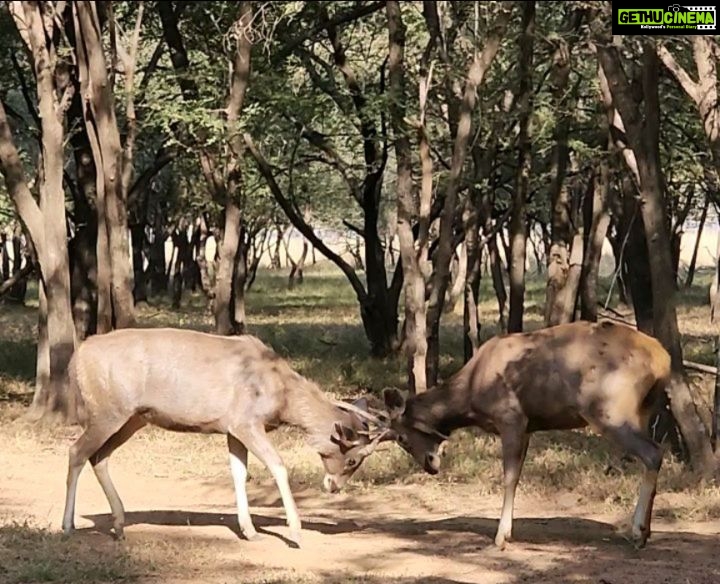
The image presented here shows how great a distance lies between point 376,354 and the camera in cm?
2306

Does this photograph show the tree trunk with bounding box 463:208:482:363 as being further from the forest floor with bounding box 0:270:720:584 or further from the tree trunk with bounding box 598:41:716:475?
the tree trunk with bounding box 598:41:716:475

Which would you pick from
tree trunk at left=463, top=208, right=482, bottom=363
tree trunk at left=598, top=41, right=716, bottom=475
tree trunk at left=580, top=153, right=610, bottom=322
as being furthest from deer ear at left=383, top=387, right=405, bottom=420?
tree trunk at left=463, top=208, right=482, bottom=363

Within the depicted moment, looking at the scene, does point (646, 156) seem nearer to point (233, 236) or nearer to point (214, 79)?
point (233, 236)

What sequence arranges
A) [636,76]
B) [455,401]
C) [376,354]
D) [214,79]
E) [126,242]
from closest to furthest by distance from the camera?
[455,401], [636,76], [126,242], [214,79], [376,354]

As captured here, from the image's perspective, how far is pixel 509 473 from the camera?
33.4ft

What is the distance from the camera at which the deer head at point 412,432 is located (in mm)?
10844

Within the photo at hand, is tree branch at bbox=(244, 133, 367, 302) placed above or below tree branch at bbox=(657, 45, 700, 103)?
below

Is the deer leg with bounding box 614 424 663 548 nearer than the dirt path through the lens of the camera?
No

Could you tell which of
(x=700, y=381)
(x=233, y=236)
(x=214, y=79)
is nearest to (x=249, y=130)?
(x=214, y=79)

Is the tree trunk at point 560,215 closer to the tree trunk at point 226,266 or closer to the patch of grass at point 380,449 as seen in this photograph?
the patch of grass at point 380,449

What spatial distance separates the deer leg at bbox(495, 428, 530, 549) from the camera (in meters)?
10.1

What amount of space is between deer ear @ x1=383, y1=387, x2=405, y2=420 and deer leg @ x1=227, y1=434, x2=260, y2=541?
1268 millimetres

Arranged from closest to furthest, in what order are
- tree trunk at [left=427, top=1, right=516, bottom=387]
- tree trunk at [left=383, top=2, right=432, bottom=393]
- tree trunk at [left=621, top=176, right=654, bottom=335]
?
tree trunk at [left=427, top=1, right=516, bottom=387], tree trunk at [left=383, top=2, right=432, bottom=393], tree trunk at [left=621, top=176, right=654, bottom=335]

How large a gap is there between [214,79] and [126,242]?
12.3 feet
